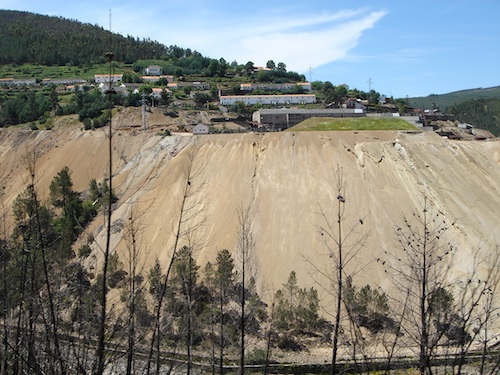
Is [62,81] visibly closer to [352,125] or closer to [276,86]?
[276,86]

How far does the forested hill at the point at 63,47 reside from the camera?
4715 inches

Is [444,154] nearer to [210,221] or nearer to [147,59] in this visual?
[210,221]

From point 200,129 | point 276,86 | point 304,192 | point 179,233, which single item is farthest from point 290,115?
point 179,233

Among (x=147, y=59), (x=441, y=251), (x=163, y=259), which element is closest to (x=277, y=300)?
(x=163, y=259)

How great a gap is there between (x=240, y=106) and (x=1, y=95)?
1486 inches

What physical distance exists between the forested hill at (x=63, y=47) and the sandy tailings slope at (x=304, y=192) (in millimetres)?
78823

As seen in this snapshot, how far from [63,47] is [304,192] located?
103m

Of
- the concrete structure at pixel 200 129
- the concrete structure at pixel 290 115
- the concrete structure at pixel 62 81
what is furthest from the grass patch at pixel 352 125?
the concrete structure at pixel 62 81

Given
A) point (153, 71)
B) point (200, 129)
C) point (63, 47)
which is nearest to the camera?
point (200, 129)

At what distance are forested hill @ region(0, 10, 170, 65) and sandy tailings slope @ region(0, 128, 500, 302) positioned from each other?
259ft

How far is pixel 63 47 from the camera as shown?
410 feet

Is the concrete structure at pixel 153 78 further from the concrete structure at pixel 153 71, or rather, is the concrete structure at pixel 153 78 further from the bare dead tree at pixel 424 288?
the bare dead tree at pixel 424 288

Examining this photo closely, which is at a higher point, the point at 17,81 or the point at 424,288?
the point at 17,81

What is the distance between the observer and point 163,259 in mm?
35875
